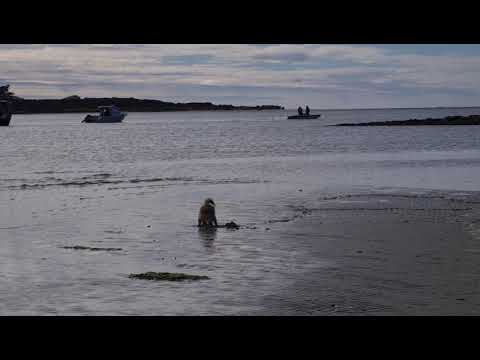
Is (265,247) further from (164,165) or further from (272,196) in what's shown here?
(164,165)

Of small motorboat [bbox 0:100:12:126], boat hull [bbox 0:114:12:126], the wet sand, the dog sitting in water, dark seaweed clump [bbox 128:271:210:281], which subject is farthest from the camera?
boat hull [bbox 0:114:12:126]

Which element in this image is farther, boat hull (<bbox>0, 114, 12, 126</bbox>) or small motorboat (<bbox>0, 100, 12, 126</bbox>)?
boat hull (<bbox>0, 114, 12, 126</bbox>)

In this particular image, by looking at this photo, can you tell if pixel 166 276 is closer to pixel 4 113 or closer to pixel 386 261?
pixel 386 261

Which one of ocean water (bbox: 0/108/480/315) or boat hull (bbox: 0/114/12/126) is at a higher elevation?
boat hull (bbox: 0/114/12/126)

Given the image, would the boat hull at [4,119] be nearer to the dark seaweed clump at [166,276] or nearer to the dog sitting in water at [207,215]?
the dog sitting in water at [207,215]

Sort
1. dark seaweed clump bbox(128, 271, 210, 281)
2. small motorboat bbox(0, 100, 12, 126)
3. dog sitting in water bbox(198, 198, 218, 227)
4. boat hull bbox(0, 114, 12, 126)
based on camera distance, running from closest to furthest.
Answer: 1. dark seaweed clump bbox(128, 271, 210, 281)
2. dog sitting in water bbox(198, 198, 218, 227)
3. small motorboat bbox(0, 100, 12, 126)
4. boat hull bbox(0, 114, 12, 126)

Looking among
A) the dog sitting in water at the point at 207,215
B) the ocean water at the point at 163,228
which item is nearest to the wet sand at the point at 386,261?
the ocean water at the point at 163,228

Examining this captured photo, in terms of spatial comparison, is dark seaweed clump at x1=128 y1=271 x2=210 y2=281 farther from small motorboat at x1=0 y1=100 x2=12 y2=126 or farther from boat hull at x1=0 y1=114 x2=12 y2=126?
boat hull at x1=0 y1=114 x2=12 y2=126

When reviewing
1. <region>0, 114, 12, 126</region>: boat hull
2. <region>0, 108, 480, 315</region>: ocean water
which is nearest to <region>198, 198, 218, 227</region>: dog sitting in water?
<region>0, 108, 480, 315</region>: ocean water

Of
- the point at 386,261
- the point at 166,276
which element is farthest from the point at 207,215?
the point at 166,276

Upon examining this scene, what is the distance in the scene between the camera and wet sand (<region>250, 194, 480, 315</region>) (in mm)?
8742

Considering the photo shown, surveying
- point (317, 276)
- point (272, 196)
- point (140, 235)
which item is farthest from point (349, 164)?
point (317, 276)
